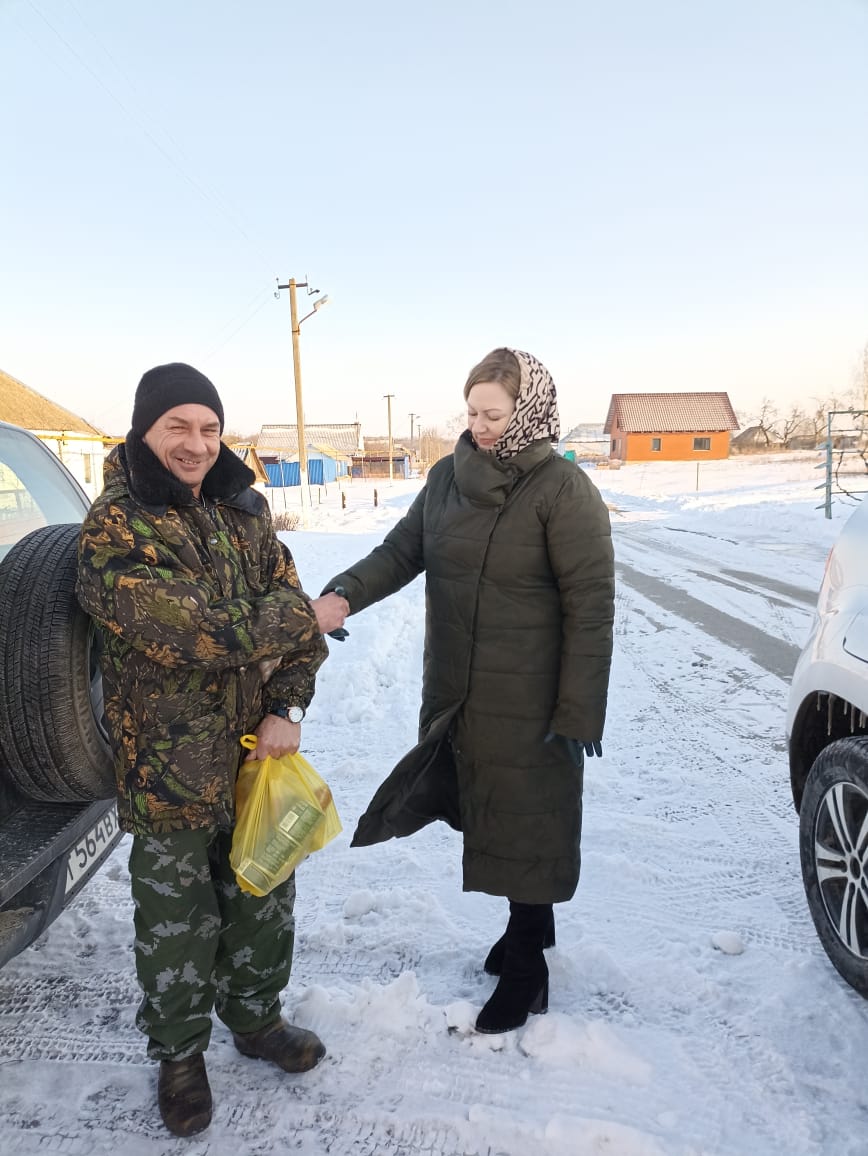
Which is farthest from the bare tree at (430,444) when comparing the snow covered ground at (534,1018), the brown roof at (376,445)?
the snow covered ground at (534,1018)

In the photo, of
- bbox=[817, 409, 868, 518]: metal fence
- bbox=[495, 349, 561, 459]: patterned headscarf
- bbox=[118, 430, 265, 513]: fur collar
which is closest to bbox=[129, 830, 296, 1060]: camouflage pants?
bbox=[118, 430, 265, 513]: fur collar

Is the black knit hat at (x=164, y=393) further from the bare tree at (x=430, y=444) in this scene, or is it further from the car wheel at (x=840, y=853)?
the bare tree at (x=430, y=444)

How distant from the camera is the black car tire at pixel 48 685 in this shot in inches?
81.0

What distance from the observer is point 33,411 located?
25891mm

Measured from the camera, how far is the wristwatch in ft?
7.37

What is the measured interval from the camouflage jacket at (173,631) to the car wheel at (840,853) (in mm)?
1720

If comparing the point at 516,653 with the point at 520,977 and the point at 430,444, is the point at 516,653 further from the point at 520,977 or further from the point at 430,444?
the point at 430,444

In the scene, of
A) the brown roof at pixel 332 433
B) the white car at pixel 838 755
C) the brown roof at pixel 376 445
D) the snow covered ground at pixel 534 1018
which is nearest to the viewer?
the snow covered ground at pixel 534 1018

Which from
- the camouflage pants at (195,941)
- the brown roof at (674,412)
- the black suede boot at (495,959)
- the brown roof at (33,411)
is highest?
the brown roof at (674,412)

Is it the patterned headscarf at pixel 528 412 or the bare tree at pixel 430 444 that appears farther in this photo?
the bare tree at pixel 430 444

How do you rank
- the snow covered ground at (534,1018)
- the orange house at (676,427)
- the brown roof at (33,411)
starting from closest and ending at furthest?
the snow covered ground at (534,1018), the brown roof at (33,411), the orange house at (676,427)

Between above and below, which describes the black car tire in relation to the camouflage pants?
above

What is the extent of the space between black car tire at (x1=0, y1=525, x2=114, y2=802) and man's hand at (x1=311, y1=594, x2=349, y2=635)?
67 cm

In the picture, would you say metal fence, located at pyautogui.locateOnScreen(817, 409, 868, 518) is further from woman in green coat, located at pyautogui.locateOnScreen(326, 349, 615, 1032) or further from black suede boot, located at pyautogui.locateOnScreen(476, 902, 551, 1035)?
black suede boot, located at pyautogui.locateOnScreen(476, 902, 551, 1035)
